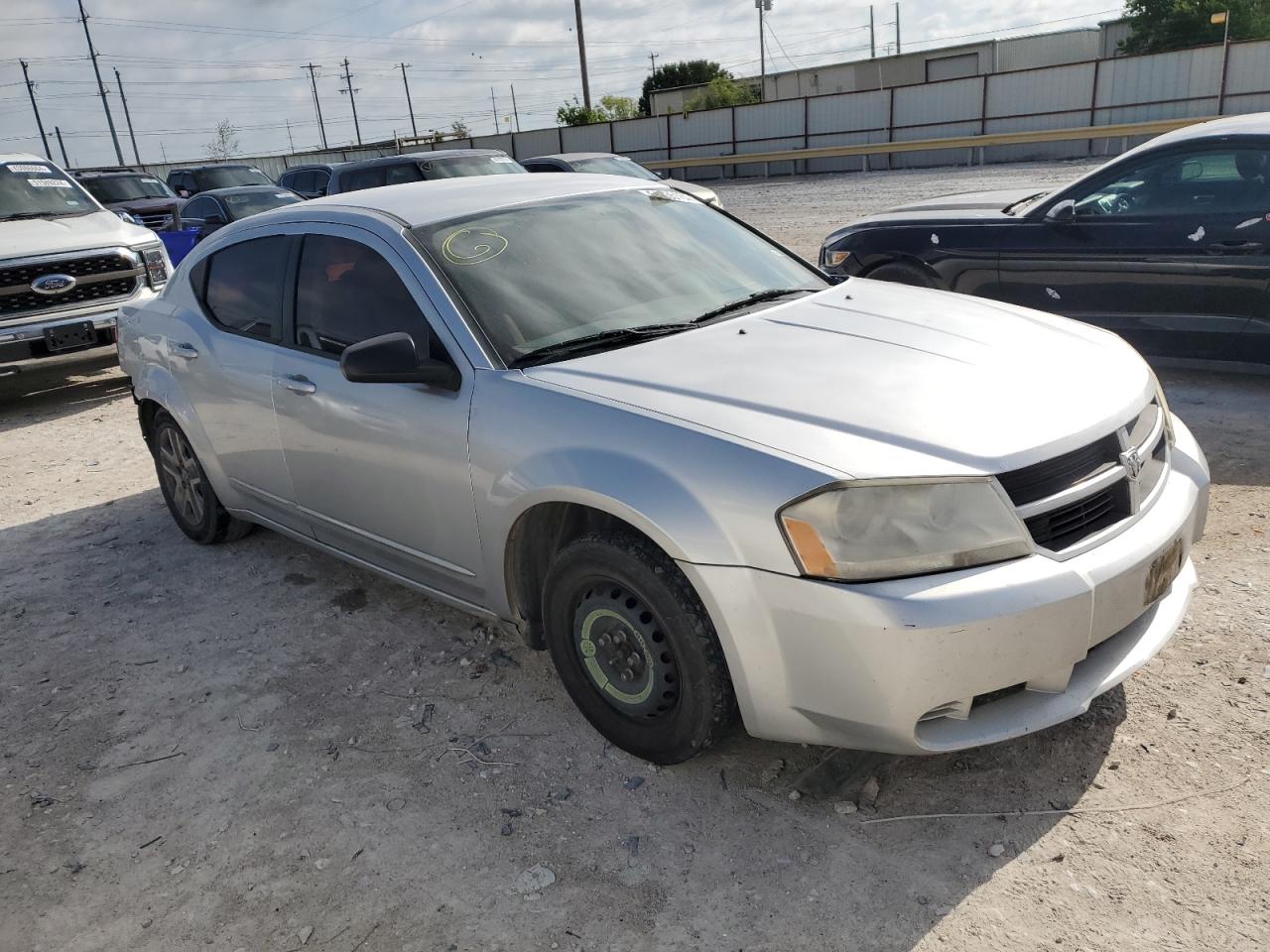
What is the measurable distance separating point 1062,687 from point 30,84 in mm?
86077

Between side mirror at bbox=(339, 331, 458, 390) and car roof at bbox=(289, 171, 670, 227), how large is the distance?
0.66 meters

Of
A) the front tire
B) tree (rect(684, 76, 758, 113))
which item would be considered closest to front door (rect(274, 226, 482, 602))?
the front tire

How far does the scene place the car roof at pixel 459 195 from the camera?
3.88m

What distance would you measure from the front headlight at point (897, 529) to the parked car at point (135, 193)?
1675 cm

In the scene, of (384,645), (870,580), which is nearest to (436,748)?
(384,645)

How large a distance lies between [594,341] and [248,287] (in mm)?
1951

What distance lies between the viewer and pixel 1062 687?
2.64 m

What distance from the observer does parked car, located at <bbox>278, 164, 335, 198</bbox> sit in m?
16.4

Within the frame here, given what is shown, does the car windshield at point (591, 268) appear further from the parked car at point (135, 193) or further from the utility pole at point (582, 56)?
the utility pole at point (582, 56)

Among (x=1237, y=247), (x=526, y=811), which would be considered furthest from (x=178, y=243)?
(x=526, y=811)

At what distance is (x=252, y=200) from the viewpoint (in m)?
15.5

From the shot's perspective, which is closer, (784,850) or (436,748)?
(784,850)

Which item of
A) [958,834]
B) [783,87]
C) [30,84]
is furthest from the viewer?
[30,84]

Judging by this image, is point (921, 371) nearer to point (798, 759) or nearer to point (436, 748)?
point (798, 759)
